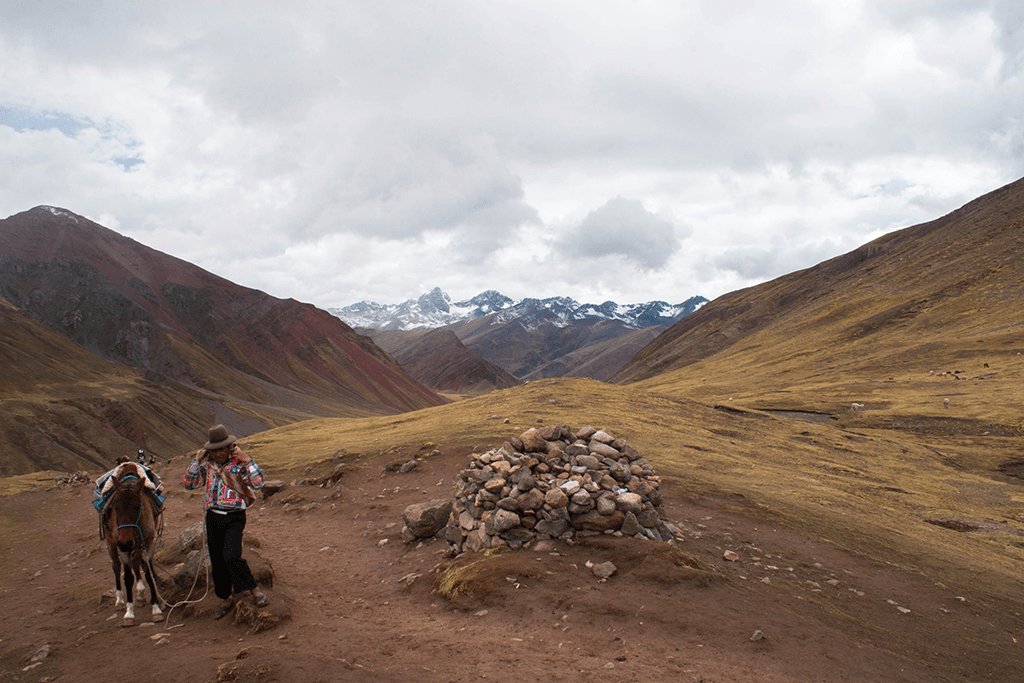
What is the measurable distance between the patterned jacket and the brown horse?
1.23 m

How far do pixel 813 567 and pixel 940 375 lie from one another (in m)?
70.3

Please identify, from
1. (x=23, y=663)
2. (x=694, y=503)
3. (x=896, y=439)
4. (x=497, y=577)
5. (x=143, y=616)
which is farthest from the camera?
(x=896, y=439)

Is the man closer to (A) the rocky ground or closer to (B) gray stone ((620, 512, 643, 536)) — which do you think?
(A) the rocky ground

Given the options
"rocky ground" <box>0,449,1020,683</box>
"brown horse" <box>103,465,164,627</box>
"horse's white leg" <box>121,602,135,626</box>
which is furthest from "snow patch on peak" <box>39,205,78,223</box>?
"horse's white leg" <box>121,602,135,626</box>

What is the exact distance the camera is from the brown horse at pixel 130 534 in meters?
10.4

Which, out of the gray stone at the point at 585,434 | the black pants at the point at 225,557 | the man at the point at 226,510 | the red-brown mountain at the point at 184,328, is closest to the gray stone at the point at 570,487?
the gray stone at the point at 585,434

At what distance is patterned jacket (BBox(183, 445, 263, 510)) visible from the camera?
10.0 m

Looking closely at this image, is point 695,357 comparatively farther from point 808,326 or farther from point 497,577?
point 497,577

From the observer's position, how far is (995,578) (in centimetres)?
1471

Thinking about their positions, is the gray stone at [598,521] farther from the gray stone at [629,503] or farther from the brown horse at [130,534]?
the brown horse at [130,534]

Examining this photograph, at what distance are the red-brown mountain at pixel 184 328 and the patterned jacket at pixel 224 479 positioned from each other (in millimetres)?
89866

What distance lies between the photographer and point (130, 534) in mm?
10414

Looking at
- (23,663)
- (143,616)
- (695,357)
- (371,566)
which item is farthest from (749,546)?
(695,357)

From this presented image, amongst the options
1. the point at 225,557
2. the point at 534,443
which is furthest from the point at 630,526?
the point at 225,557
